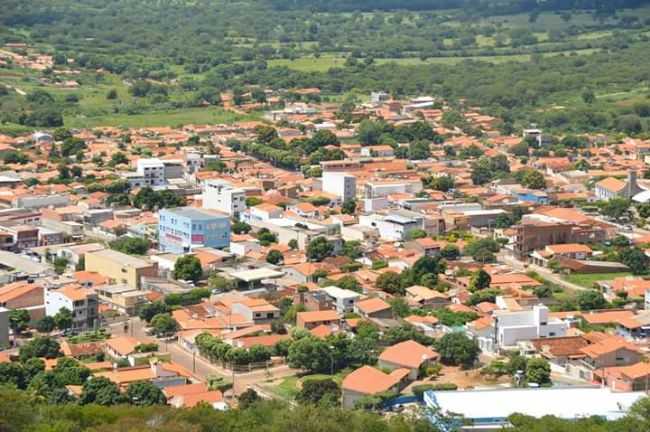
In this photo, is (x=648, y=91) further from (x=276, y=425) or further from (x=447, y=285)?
(x=276, y=425)

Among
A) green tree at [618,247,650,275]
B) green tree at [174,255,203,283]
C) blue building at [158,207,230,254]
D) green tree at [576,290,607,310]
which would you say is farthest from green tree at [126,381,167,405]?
green tree at [618,247,650,275]

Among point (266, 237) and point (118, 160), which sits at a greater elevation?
point (266, 237)

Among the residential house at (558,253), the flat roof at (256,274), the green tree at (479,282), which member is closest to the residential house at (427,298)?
the green tree at (479,282)

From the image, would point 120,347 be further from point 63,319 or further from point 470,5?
point 470,5

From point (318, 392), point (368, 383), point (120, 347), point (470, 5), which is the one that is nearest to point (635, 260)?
point (368, 383)

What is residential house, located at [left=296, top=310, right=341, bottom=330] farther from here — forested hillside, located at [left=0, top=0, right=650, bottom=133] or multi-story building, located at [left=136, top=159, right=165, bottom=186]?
forested hillside, located at [left=0, top=0, right=650, bottom=133]

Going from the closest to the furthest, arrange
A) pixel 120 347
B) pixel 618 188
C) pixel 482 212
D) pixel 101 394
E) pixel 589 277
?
pixel 101 394
pixel 120 347
pixel 589 277
pixel 482 212
pixel 618 188

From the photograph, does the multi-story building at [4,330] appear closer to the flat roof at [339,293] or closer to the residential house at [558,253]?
the flat roof at [339,293]
